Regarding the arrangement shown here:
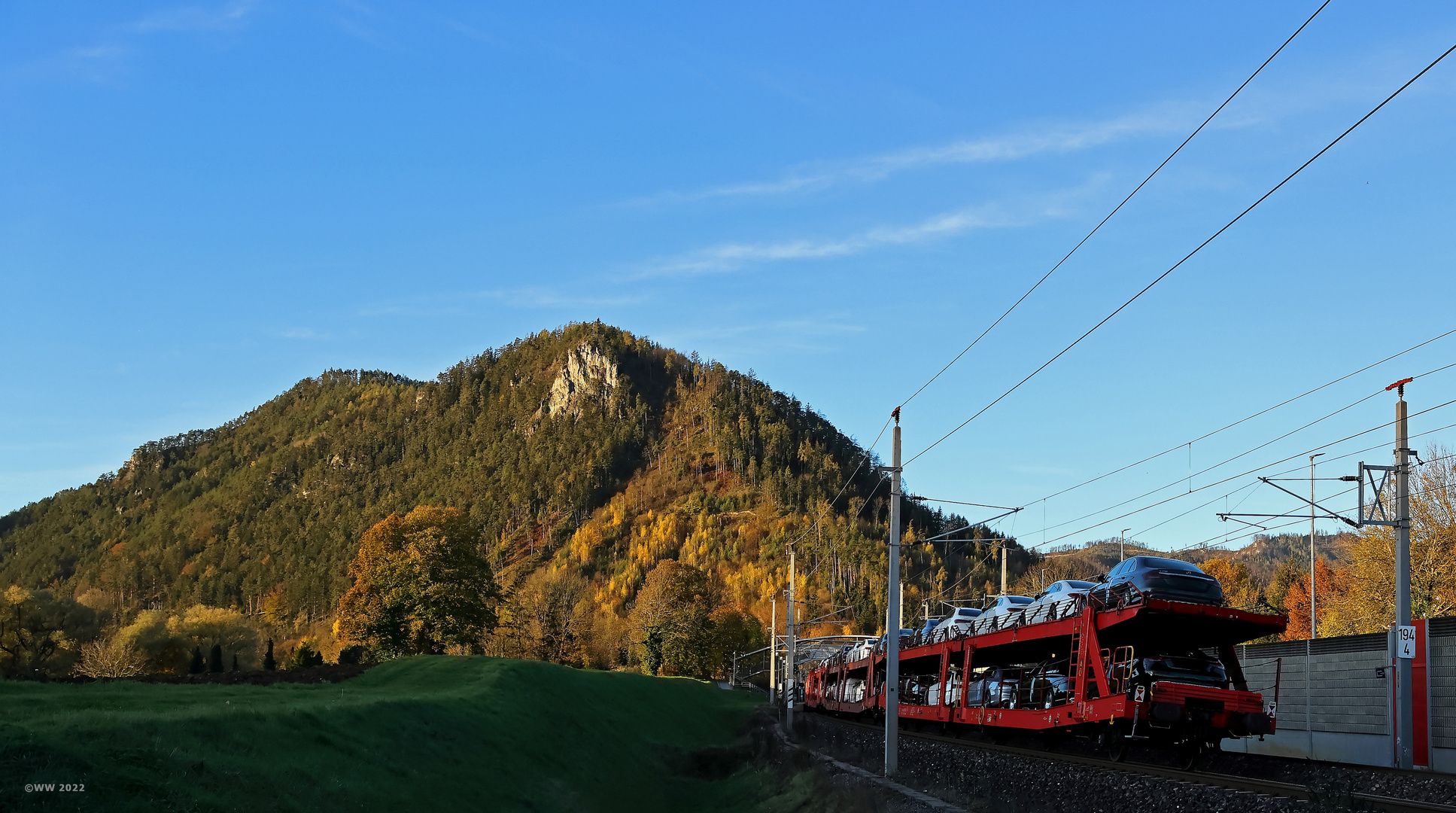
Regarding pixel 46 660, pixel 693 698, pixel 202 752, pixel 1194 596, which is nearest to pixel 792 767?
pixel 1194 596

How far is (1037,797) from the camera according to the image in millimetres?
20219

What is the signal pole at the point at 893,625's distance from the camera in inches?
1110

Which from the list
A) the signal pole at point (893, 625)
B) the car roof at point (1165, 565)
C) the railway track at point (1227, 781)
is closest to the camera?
the railway track at point (1227, 781)

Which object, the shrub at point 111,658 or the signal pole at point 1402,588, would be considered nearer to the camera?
the signal pole at point 1402,588

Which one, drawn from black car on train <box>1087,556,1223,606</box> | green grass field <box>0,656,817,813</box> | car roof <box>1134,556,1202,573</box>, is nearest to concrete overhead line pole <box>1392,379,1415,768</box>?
black car on train <box>1087,556,1223,606</box>

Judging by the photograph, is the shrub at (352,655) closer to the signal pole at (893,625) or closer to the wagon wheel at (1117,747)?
the signal pole at (893,625)

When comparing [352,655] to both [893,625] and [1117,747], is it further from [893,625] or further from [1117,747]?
[1117,747]

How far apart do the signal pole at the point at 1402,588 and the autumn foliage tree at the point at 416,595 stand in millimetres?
58925

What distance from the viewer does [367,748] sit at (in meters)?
26.9

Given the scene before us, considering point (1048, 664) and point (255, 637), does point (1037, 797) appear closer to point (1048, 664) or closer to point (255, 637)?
point (1048, 664)

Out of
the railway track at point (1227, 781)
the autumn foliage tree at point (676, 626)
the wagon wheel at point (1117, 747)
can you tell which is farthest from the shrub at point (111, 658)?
the wagon wheel at point (1117, 747)

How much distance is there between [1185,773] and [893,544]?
36.4ft

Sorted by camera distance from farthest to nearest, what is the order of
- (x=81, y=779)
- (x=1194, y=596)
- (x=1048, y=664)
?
(x=1048, y=664) → (x=1194, y=596) → (x=81, y=779)

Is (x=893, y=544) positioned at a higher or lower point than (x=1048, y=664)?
higher
